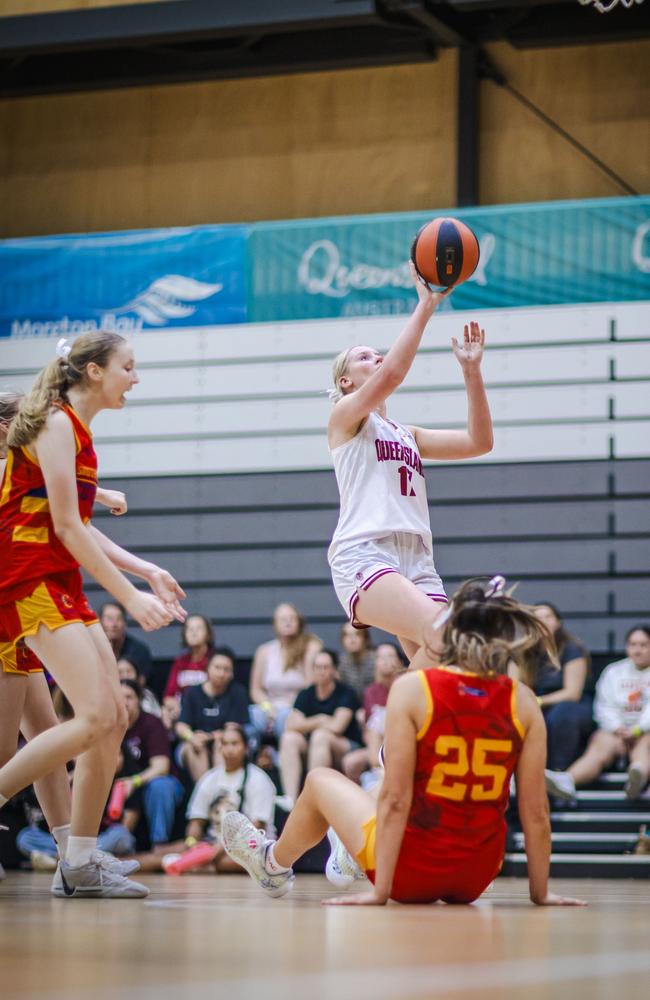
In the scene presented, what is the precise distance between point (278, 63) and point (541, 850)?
30.8ft

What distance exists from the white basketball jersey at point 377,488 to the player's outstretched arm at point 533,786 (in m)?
1.47

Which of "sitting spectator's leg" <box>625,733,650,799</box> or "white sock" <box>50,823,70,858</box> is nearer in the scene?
"white sock" <box>50,823,70,858</box>

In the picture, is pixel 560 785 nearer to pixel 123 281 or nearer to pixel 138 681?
pixel 138 681

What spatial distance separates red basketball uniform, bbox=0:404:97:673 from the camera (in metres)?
4.68

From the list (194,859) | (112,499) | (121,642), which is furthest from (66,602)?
(121,642)

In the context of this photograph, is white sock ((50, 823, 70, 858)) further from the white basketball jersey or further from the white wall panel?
the white wall panel

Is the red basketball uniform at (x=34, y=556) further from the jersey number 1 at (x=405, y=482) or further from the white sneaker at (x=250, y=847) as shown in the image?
the jersey number 1 at (x=405, y=482)

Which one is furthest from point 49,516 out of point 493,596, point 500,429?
point 500,429

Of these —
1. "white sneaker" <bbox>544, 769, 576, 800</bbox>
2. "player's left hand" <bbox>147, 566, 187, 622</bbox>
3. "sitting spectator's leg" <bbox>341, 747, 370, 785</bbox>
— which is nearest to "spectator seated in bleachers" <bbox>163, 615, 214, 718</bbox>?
"sitting spectator's leg" <bbox>341, 747, 370, 785</bbox>

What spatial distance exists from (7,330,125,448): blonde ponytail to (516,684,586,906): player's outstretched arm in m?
1.90

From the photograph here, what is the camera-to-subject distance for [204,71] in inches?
481

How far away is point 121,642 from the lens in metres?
10.4

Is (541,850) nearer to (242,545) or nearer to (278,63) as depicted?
(242,545)

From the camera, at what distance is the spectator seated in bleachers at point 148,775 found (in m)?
9.30
